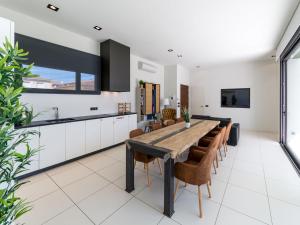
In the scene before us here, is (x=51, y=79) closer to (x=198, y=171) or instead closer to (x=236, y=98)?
(x=198, y=171)

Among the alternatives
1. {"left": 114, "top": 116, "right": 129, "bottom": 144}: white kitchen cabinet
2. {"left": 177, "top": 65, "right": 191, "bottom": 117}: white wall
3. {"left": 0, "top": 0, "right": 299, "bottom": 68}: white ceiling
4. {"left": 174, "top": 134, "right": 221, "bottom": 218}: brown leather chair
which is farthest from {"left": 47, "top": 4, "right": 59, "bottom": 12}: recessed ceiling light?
{"left": 177, "top": 65, "right": 191, "bottom": 117}: white wall

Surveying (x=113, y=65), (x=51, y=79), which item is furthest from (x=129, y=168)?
(x=113, y=65)

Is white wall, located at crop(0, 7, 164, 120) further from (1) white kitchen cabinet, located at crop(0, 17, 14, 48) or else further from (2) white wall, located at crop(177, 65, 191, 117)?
(2) white wall, located at crop(177, 65, 191, 117)

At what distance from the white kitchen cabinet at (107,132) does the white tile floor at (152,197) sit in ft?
2.41

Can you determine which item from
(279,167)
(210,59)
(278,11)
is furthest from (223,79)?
(279,167)

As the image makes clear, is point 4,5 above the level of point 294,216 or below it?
above

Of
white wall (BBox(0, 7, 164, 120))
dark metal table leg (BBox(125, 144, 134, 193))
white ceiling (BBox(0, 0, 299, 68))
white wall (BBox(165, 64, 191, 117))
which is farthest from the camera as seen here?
white wall (BBox(165, 64, 191, 117))

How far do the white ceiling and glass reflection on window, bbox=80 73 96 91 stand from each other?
39.4 inches

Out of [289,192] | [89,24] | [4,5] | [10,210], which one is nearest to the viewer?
[10,210]

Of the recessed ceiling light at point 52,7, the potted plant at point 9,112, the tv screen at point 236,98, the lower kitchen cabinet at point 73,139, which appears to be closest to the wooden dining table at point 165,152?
the potted plant at point 9,112

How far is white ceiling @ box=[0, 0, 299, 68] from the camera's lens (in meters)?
2.48

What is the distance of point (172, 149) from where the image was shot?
1804 millimetres

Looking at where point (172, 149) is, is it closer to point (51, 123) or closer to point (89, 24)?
point (51, 123)

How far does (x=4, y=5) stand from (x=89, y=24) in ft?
4.49
